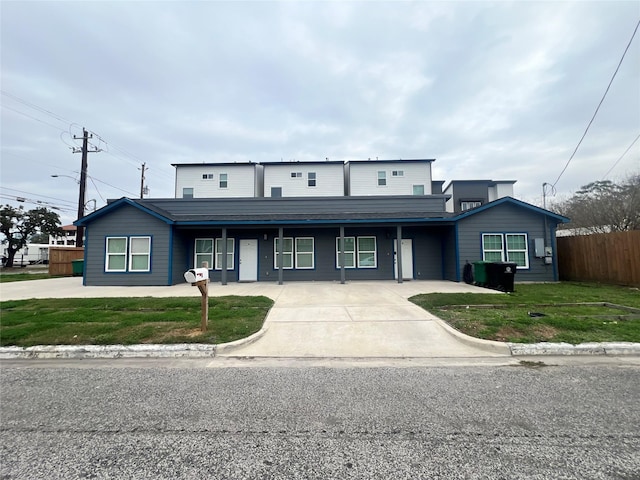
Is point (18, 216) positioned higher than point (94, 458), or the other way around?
point (18, 216)

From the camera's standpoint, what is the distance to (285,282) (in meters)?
14.4

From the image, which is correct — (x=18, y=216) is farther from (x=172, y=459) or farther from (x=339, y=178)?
(x=172, y=459)

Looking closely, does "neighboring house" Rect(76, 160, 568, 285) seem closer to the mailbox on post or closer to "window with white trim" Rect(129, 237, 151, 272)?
"window with white trim" Rect(129, 237, 151, 272)

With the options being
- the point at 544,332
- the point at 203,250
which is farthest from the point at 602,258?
the point at 203,250

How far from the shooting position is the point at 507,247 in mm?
13750

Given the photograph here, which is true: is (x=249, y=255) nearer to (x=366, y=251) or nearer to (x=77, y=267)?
(x=366, y=251)

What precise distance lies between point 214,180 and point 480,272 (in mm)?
21513

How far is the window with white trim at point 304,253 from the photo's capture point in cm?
1512

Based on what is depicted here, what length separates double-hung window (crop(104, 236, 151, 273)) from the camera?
13.8m

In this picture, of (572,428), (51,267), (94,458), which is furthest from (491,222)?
(51,267)

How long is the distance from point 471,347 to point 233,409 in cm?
407

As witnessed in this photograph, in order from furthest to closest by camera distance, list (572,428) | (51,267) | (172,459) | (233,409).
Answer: (51,267), (233,409), (572,428), (172,459)

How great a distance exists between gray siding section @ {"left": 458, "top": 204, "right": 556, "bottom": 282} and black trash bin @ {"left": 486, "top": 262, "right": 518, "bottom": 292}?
6.74ft

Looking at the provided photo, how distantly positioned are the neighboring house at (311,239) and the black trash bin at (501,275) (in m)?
2.04
